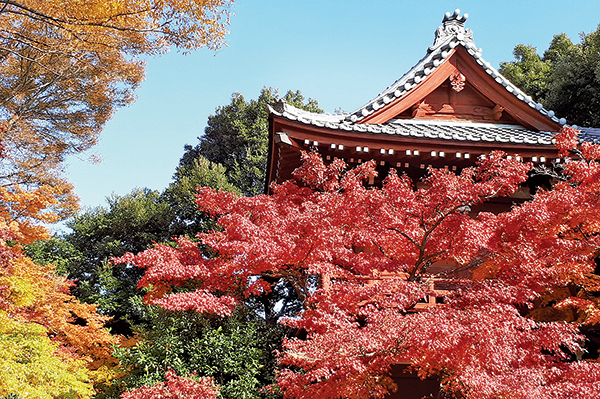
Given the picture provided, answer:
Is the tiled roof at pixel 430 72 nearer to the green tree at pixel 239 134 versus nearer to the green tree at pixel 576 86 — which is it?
→ the green tree at pixel 576 86

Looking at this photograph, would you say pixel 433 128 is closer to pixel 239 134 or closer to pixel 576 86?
pixel 576 86

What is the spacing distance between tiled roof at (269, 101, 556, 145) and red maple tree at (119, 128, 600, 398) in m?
0.66

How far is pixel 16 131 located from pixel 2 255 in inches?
295

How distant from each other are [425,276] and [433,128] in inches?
108

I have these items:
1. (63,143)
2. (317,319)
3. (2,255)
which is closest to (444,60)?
(317,319)

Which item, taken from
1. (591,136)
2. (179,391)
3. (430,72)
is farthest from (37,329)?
(591,136)

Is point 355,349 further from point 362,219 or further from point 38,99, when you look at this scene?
point 38,99

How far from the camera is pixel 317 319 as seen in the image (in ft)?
18.6

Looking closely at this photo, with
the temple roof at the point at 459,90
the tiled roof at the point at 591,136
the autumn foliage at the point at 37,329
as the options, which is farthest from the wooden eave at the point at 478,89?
the autumn foliage at the point at 37,329

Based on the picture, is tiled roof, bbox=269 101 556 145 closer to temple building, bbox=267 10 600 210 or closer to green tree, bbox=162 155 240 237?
temple building, bbox=267 10 600 210

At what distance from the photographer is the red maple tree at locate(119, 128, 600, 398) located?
4.92 meters

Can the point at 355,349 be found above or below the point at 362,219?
below

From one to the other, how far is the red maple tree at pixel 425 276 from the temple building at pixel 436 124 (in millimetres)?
485

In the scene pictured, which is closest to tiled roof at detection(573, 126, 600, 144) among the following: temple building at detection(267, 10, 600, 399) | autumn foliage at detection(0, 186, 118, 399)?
temple building at detection(267, 10, 600, 399)
